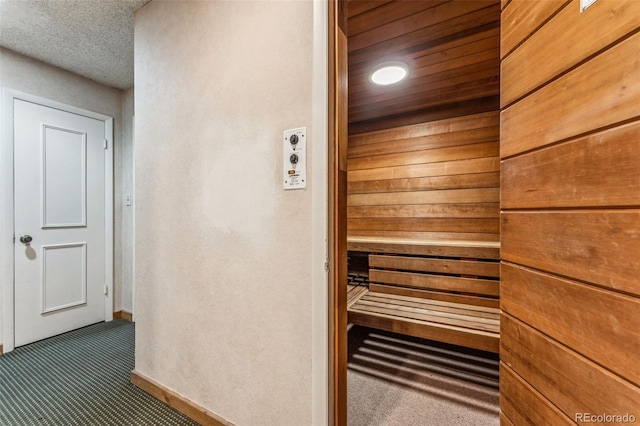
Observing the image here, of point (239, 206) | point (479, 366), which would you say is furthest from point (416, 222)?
point (239, 206)

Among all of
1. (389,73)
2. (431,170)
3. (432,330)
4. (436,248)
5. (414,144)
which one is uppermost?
(389,73)

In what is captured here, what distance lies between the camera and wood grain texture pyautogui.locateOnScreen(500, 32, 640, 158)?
580mm

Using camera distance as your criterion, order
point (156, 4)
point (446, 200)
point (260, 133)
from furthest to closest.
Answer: point (446, 200) → point (156, 4) → point (260, 133)

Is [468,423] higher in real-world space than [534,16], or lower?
lower

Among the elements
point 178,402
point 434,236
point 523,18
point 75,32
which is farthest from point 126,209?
point 523,18

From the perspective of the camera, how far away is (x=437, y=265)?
2176 mm

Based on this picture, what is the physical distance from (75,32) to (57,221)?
1637 millimetres

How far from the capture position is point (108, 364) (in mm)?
2045

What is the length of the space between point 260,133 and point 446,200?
201cm

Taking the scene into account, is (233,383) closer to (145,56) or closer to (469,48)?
(145,56)

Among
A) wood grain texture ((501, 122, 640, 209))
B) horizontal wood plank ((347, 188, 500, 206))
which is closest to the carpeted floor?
wood grain texture ((501, 122, 640, 209))

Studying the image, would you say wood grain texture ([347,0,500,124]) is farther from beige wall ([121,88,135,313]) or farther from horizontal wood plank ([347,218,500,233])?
beige wall ([121,88,135,313])

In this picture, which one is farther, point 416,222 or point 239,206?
point 416,222

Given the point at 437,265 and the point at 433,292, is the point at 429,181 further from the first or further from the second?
the point at 433,292
